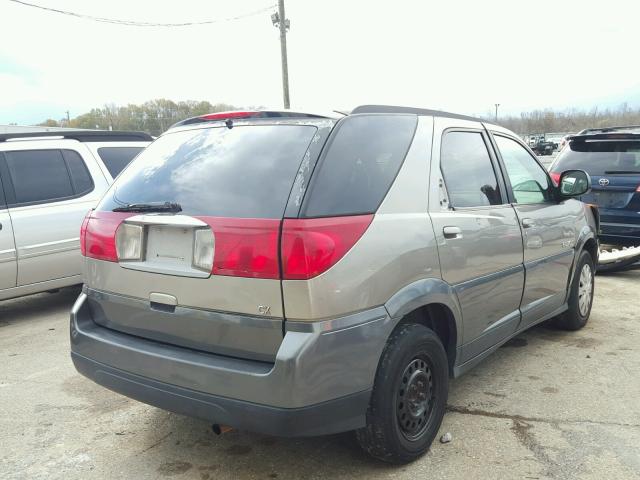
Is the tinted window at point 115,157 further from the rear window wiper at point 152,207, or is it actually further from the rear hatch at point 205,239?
the rear window wiper at point 152,207

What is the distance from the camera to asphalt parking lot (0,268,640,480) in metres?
2.84

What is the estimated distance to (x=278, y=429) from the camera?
2340 mm

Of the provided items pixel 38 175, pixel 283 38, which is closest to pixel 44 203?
pixel 38 175

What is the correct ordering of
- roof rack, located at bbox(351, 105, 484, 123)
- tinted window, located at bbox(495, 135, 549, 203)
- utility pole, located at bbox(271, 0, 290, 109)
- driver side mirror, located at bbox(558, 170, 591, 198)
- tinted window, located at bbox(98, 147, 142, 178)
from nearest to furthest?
roof rack, located at bbox(351, 105, 484, 123) → tinted window, located at bbox(495, 135, 549, 203) → driver side mirror, located at bbox(558, 170, 591, 198) → tinted window, located at bbox(98, 147, 142, 178) → utility pole, located at bbox(271, 0, 290, 109)

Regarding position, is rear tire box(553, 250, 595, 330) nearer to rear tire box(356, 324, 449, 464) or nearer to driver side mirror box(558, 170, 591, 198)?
driver side mirror box(558, 170, 591, 198)

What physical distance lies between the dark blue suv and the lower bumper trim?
18.4 ft

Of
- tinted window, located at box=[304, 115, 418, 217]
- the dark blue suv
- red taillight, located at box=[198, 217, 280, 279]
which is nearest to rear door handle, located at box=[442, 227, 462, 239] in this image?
tinted window, located at box=[304, 115, 418, 217]

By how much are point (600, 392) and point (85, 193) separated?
204 inches

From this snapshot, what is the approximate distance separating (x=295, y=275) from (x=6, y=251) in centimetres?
421

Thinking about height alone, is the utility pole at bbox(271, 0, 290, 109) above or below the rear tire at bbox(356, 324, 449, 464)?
above

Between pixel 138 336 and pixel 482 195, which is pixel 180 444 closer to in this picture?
pixel 138 336

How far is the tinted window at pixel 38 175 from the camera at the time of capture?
18.6 feet

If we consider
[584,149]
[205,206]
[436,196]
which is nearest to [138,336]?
[205,206]

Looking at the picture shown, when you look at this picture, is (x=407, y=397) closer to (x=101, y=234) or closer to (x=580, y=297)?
(x=101, y=234)
